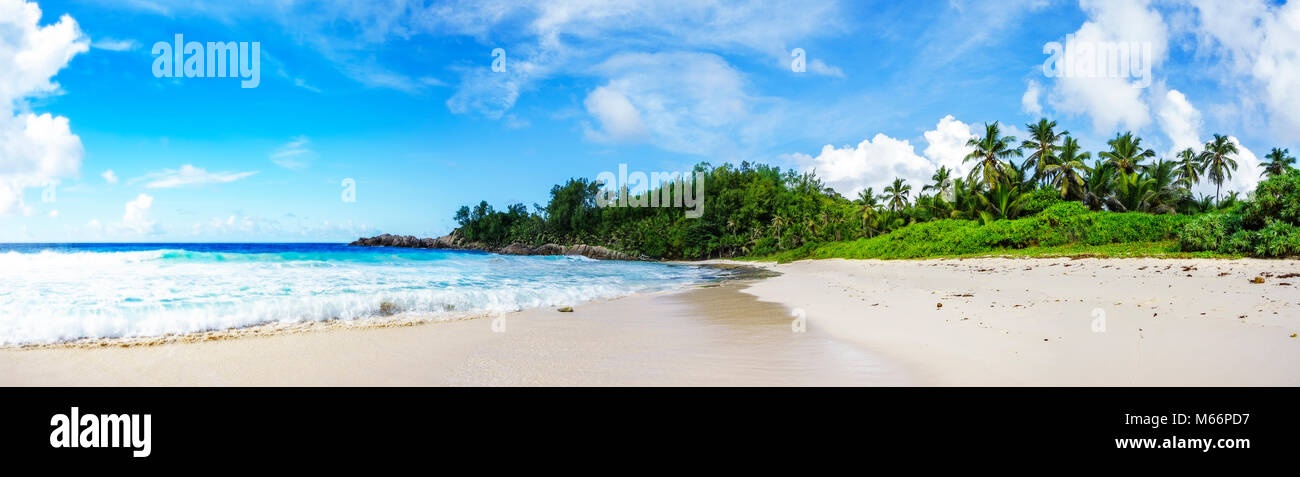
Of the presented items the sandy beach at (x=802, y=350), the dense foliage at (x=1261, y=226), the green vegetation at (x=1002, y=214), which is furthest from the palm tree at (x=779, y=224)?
the sandy beach at (x=802, y=350)

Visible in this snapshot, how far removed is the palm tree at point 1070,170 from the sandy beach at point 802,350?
40766 mm

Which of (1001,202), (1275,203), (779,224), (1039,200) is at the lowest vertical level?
(1275,203)

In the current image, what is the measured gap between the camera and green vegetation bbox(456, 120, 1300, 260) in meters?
18.4

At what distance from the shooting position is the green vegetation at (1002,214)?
1841 cm

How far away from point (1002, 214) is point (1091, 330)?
40738mm

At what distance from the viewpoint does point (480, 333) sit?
25.1 ft

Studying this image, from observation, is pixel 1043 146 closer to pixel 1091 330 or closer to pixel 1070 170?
pixel 1070 170

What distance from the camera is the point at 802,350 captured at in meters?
6.23

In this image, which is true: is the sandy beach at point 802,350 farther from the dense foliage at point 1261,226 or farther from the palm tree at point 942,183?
the palm tree at point 942,183

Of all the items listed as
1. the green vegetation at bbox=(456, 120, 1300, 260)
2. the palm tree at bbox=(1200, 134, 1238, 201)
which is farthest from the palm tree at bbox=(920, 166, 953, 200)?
the palm tree at bbox=(1200, 134, 1238, 201)

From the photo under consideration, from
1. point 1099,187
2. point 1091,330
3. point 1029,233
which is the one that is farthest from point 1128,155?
point 1091,330
